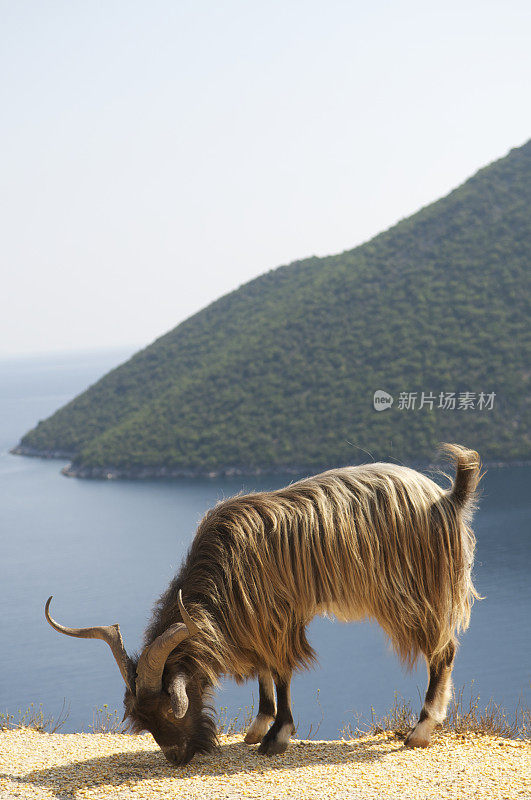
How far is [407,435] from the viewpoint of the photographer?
49.8 meters

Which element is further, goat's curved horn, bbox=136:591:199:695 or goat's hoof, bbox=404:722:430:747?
goat's hoof, bbox=404:722:430:747

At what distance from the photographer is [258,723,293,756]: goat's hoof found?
5.11m

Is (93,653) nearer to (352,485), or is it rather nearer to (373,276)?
(352,485)

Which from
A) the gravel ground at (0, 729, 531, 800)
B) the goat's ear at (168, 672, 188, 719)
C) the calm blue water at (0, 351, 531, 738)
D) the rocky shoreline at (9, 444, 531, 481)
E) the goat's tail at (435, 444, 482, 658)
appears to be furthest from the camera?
the rocky shoreline at (9, 444, 531, 481)

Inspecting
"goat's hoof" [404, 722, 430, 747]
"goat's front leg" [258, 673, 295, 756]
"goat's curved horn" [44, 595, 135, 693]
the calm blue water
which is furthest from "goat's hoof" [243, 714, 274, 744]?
the calm blue water

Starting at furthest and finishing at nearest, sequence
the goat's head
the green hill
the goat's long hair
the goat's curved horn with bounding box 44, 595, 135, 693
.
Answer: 1. the green hill
2. the goat's long hair
3. the goat's curved horn with bounding box 44, 595, 135, 693
4. the goat's head

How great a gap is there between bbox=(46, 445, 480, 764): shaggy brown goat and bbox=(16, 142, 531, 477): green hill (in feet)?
134

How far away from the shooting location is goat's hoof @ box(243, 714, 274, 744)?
17.7 ft

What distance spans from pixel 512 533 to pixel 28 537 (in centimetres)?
3353

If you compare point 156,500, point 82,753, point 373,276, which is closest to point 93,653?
point 156,500

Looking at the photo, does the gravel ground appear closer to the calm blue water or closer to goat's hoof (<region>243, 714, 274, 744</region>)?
goat's hoof (<region>243, 714, 274, 744</region>)

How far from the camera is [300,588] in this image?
5016 mm

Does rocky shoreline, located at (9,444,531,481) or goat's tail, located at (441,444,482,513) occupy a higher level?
goat's tail, located at (441,444,482,513)

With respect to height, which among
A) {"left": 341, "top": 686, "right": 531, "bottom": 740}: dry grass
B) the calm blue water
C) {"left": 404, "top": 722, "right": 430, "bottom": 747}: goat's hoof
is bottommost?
the calm blue water
